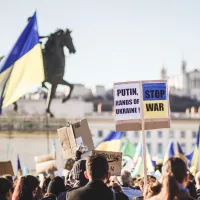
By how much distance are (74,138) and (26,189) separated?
2.87m

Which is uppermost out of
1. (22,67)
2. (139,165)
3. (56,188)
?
(22,67)

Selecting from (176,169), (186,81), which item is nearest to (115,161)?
(176,169)

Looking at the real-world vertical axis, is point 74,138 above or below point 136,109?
below

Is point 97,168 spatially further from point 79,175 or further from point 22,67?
point 22,67

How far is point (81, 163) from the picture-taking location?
281 inches

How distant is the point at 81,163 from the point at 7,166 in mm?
6424

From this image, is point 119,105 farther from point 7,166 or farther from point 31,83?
point 7,166

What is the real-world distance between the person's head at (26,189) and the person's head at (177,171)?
5.37ft

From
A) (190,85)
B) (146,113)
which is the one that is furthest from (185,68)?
(146,113)

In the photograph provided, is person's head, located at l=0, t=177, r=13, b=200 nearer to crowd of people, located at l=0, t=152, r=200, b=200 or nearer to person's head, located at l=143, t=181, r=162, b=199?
crowd of people, located at l=0, t=152, r=200, b=200

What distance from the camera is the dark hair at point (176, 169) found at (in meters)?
5.41

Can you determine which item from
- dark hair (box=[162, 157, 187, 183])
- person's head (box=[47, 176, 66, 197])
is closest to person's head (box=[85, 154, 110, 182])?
dark hair (box=[162, 157, 187, 183])

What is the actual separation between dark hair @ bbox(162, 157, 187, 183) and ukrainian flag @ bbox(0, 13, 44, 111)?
681 centimetres

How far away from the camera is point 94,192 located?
19.3 feet
